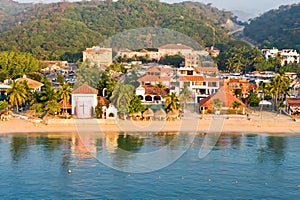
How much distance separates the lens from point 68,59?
307 ft

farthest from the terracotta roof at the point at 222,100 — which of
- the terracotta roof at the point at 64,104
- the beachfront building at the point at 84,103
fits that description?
the terracotta roof at the point at 64,104

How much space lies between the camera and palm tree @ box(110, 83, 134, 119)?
1582 inches

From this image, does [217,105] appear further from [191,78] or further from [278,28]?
[278,28]

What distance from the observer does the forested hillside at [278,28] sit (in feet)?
371

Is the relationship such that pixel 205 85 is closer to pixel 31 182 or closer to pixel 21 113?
pixel 21 113

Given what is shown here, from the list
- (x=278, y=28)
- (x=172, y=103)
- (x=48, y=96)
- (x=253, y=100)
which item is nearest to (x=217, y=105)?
(x=253, y=100)

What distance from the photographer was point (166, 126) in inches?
1522

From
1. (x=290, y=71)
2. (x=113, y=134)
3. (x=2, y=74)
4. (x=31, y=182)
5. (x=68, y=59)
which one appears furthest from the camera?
(x=68, y=59)

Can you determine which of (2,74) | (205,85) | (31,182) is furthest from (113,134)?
(2,74)

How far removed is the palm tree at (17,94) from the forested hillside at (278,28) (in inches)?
2771

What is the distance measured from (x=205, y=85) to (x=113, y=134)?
17.0 m

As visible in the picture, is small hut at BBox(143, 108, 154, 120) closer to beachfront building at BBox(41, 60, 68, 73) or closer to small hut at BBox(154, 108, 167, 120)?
small hut at BBox(154, 108, 167, 120)

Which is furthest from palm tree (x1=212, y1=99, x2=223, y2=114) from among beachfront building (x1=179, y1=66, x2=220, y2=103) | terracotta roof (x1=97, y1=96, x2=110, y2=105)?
terracotta roof (x1=97, y1=96, x2=110, y2=105)

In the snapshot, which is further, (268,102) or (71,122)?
(268,102)
